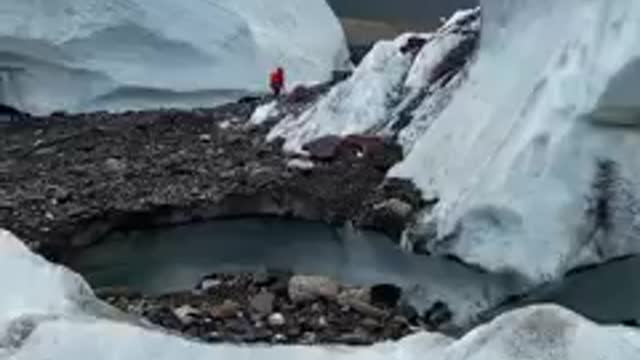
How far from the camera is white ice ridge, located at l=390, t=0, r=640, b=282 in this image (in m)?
3.68

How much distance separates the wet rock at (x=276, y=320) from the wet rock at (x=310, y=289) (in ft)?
0.52

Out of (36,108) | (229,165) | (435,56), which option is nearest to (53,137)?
(36,108)

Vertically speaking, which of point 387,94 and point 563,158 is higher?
point 387,94

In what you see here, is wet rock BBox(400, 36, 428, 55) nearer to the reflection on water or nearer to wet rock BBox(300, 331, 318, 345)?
the reflection on water

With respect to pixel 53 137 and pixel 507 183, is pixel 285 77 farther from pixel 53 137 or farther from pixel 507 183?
pixel 507 183

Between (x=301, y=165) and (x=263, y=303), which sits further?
(x=301, y=165)

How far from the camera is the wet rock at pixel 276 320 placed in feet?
12.1

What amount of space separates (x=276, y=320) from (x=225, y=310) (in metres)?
0.18

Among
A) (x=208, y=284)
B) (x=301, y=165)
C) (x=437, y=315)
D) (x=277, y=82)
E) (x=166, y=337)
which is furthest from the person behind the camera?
(x=277, y=82)

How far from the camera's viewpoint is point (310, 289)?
3.99 meters

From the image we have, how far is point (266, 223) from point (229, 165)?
0.56 meters

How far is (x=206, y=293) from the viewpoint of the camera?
13.4ft

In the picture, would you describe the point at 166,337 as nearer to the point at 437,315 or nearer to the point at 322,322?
the point at 322,322

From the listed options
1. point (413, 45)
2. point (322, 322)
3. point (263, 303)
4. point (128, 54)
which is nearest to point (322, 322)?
point (322, 322)
